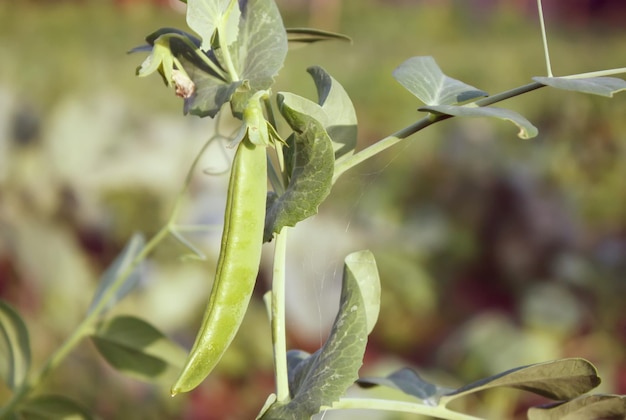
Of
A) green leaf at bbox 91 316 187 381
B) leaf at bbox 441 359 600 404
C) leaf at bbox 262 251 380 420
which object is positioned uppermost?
leaf at bbox 262 251 380 420

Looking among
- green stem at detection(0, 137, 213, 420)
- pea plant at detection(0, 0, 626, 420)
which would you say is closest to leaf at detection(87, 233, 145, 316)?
green stem at detection(0, 137, 213, 420)

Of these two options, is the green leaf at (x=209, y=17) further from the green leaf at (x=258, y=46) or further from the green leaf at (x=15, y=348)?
the green leaf at (x=15, y=348)

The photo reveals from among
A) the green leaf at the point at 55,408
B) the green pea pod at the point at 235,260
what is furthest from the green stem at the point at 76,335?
the green pea pod at the point at 235,260

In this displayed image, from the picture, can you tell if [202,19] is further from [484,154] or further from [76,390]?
[484,154]

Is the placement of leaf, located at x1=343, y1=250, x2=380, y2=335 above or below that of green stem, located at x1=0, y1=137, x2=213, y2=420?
above

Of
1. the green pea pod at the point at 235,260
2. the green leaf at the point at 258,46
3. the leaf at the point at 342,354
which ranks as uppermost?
the green leaf at the point at 258,46

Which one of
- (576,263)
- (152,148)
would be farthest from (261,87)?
(152,148)

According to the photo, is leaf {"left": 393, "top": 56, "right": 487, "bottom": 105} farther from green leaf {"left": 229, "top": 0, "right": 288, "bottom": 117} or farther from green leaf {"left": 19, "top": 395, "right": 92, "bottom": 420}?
green leaf {"left": 19, "top": 395, "right": 92, "bottom": 420}

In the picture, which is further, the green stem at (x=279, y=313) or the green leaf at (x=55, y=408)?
the green leaf at (x=55, y=408)
